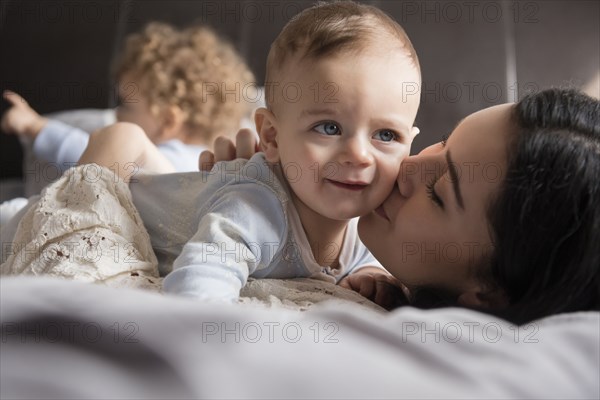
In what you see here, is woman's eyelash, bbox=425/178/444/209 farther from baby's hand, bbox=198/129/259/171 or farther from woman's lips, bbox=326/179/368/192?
baby's hand, bbox=198/129/259/171

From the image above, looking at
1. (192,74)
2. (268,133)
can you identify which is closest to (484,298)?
(268,133)

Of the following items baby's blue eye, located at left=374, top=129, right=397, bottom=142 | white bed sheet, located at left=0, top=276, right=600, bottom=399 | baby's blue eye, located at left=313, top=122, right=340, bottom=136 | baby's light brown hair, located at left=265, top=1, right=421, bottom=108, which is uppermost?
baby's light brown hair, located at left=265, top=1, right=421, bottom=108

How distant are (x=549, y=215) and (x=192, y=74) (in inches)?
61.0

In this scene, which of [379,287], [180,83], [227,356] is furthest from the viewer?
[180,83]

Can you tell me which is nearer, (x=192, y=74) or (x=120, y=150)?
(x=120, y=150)

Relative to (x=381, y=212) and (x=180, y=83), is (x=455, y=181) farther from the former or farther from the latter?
(x=180, y=83)

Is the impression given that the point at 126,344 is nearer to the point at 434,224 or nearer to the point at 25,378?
the point at 25,378

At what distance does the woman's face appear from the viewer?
75 centimetres

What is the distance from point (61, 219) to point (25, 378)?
39 cm

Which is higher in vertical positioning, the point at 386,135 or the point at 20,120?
the point at 386,135

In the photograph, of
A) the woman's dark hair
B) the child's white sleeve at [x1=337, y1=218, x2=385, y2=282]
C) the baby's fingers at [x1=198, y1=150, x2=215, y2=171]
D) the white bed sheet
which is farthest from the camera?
the baby's fingers at [x1=198, y1=150, x2=215, y2=171]

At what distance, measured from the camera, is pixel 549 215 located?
26.8 inches

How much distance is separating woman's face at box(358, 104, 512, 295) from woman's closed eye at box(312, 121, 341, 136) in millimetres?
95

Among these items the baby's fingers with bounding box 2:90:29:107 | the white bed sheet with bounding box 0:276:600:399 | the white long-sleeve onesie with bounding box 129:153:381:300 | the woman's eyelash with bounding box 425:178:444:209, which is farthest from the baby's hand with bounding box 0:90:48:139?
the white bed sheet with bounding box 0:276:600:399
